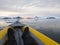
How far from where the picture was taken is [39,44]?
436 cm

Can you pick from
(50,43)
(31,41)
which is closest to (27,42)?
(31,41)

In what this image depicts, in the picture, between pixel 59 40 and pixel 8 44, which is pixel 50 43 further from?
pixel 59 40

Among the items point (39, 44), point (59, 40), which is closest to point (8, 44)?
point (39, 44)

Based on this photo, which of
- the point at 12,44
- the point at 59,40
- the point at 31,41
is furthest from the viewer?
the point at 59,40

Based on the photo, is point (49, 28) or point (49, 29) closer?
point (49, 29)

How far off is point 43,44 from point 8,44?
113 cm

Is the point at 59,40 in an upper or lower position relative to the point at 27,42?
lower

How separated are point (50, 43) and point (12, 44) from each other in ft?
4.07

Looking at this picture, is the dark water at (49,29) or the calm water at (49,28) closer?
the dark water at (49,29)

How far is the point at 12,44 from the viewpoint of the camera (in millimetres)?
3977

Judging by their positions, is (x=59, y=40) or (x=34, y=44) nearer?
(x=34, y=44)

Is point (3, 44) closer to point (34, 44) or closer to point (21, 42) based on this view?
point (21, 42)

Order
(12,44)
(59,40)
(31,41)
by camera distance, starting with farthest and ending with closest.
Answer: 1. (59,40)
2. (31,41)
3. (12,44)

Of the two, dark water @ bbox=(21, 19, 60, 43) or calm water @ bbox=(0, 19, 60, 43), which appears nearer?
dark water @ bbox=(21, 19, 60, 43)
